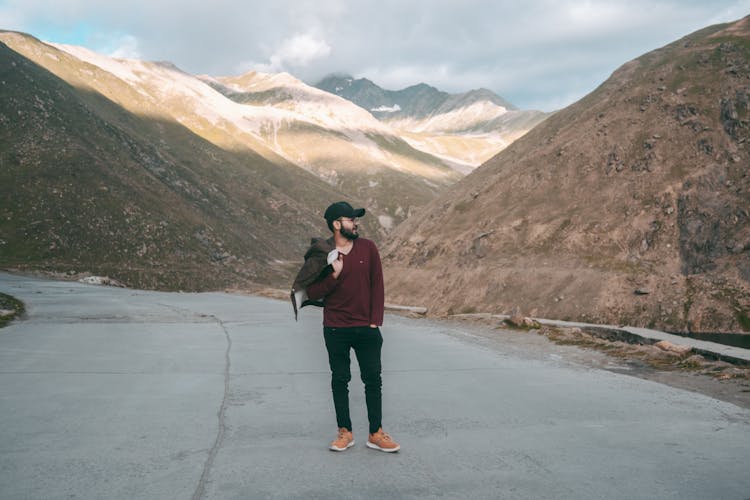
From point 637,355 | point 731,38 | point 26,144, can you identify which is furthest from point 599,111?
point 26,144

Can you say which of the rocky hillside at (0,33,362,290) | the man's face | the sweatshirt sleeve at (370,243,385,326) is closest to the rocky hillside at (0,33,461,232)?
the rocky hillside at (0,33,362,290)

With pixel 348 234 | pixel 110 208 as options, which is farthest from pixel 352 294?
pixel 110 208

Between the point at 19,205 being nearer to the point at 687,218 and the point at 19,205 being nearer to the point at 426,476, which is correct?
the point at 687,218

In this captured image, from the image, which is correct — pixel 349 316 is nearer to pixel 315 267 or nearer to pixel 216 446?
pixel 315 267

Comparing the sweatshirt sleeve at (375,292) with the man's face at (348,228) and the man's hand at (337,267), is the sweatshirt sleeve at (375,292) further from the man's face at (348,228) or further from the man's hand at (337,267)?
the man's hand at (337,267)

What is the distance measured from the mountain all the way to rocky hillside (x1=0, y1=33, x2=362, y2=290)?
31.4 metres

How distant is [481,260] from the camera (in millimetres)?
34188

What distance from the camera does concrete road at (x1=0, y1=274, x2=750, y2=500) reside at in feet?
15.1

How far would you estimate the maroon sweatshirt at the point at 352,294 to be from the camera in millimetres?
5648

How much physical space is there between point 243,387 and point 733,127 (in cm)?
3220

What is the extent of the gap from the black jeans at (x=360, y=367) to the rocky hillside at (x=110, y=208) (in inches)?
2125

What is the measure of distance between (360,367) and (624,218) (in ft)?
94.3

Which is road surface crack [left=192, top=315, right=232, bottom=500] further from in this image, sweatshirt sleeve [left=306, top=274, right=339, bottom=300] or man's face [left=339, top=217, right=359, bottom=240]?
man's face [left=339, top=217, right=359, bottom=240]

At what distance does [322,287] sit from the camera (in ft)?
18.7
